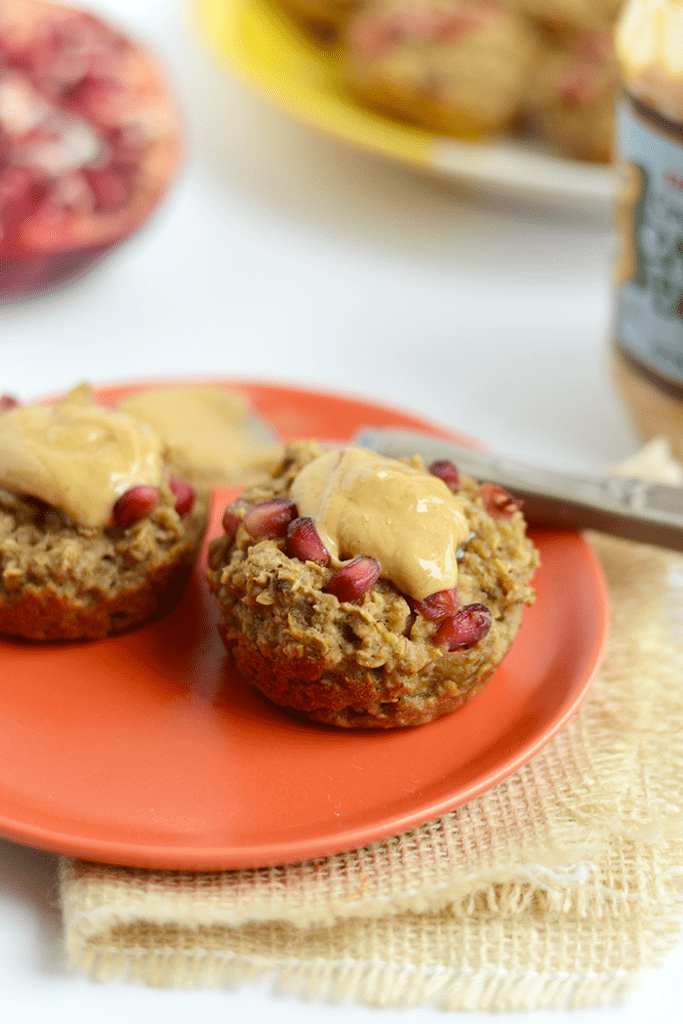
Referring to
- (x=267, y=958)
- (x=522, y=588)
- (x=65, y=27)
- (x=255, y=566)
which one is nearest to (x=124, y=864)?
(x=267, y=958)

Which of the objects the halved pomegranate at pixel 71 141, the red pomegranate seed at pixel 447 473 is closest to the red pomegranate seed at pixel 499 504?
the red pomegranate seed at pixel 447 473

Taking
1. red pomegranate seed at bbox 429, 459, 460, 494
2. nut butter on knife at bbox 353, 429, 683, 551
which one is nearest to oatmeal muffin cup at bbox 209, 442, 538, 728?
red pomegranate seed at bbox 429, 459, 460, 494

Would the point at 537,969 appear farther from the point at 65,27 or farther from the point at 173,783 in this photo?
the point at 65,27

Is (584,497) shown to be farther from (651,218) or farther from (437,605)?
(651,218)

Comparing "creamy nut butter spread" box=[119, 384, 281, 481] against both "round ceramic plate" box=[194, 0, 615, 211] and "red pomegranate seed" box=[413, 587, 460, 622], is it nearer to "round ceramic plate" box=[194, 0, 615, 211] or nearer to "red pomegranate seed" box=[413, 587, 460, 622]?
"red pomegranate seed" box=[413, 587, 460, 622]

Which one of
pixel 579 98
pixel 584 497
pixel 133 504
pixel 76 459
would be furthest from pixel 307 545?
pixel 579 98

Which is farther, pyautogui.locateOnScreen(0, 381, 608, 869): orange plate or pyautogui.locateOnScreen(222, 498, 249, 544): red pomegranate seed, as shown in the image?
pyautogui.locateOnScreen(222, 498, 249, 544): red pomegranate seed

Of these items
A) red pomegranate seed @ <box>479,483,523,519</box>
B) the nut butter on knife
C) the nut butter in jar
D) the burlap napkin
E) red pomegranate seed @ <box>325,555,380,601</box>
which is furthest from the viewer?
the nut butter in jar
